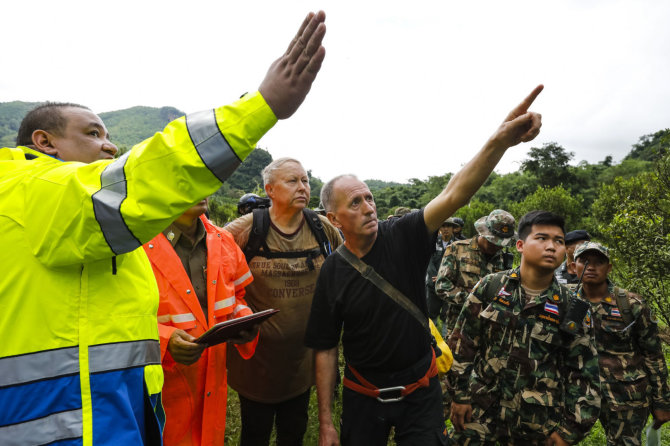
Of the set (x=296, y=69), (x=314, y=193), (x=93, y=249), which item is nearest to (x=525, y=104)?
(x=296, y=69)

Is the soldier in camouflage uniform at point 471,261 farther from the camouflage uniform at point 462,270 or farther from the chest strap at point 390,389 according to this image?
the chest strap at point 390,389

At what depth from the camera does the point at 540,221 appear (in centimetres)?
300

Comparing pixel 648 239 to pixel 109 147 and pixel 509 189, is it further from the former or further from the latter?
pixel 509 189

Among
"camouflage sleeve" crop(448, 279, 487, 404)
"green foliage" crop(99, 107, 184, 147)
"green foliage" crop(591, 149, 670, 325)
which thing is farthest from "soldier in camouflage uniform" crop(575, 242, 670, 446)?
"green foliage" crop(99, 107, 184, 147)

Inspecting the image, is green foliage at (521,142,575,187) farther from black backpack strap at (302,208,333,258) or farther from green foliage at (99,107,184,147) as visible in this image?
green foliage at (99,107,184,147)

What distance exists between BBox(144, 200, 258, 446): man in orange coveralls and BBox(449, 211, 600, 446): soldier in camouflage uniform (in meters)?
1.69

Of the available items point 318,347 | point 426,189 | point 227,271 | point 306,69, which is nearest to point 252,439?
point 318,347

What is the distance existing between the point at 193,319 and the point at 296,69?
1610 millimetres

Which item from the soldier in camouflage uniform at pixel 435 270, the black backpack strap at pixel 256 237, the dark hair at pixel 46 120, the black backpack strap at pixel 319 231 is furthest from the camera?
the soldier in camouflage uniform at pixel 435 270

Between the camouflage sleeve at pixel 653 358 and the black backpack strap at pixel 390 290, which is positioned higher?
the black backpack strap at pixel 390 290

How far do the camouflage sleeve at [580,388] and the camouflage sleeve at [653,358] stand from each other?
1.21m

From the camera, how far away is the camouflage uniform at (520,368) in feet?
8.70

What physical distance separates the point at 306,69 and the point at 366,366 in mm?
2013

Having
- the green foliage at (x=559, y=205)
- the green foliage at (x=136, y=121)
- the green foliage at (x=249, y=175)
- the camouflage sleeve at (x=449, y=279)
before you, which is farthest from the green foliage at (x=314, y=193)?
the green foliage at (x=136, y=121)
